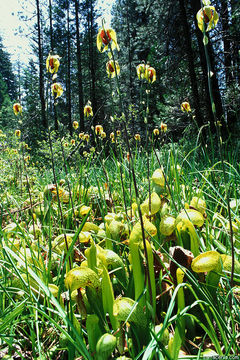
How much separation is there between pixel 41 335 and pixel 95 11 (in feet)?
64.5

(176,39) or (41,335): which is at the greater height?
(176,39)

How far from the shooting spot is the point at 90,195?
1.75 metres

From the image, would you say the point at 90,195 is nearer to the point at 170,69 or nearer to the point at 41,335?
the point at 41,335

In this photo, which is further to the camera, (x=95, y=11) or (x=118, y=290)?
(x=95, y=11)

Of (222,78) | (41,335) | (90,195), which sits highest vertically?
(222,78)

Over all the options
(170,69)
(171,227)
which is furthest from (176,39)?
(171,227)

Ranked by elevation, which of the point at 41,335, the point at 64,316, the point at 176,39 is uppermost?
the point at 176,39

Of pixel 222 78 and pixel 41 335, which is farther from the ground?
pixel 222 78

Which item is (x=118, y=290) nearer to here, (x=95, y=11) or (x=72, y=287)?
(x=72, y=287)

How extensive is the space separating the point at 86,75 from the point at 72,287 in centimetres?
2003

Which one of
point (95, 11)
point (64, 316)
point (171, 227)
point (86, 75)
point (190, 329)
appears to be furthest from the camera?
point (86, 75)

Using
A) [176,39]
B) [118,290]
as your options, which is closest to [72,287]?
[118,290]

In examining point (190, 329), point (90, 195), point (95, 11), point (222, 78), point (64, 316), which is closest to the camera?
point (64, 316)

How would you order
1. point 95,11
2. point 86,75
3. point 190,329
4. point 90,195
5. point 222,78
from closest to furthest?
point 190,329
point 90,195
point 222,78
point 95,11
point 86,75
